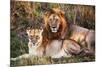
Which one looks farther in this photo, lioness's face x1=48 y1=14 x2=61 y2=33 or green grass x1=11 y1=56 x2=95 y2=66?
lioness's face x1=48 y1=14 x2=61 y2=33

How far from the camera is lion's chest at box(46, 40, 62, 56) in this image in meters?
2.02

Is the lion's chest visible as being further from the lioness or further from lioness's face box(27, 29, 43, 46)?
lioness's face box(27, 29, 43, 46)

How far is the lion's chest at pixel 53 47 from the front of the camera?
202 centimetres

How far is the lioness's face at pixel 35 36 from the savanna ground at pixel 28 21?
0.14ft

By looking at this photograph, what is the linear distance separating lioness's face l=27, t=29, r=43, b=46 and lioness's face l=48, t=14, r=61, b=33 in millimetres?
140

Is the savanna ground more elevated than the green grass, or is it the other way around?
the savanna ground

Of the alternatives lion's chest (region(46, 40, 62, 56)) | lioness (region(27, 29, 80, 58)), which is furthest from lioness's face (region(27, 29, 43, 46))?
lion's chest (region(46, 40, 62, 56))

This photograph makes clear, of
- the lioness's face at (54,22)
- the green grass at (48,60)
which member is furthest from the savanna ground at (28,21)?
the lioness's face at (54,22)

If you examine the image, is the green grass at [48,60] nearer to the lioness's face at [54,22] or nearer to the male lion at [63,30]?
the male lion at [63,30]

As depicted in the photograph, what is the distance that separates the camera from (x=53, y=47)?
6.70ft

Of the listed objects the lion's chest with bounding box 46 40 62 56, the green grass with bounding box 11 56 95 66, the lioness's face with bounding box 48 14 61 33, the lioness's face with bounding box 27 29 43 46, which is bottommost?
the green grass with bounding box 11 56 95 66
